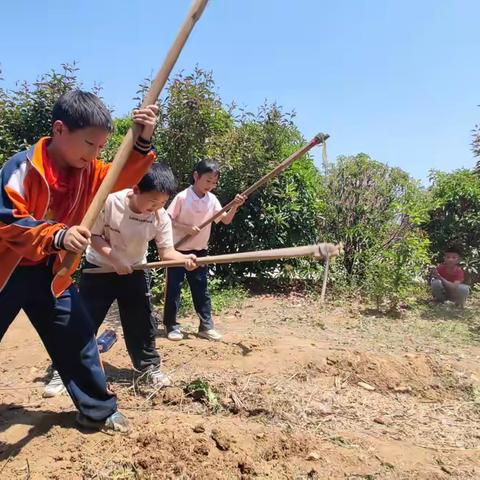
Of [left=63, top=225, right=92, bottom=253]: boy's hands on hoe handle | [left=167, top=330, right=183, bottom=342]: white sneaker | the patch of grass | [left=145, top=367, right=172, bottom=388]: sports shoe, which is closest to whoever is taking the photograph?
[left=63, top=225, right=92, bottom=253]: boy's hands on hoe handle

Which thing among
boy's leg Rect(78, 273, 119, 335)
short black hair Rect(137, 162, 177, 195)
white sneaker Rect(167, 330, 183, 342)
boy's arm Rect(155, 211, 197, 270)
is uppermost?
short black hair Rect(137, 162, 177, 195)

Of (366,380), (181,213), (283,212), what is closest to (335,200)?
(283,212)

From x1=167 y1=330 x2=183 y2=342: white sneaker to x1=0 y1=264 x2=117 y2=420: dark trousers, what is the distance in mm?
1847

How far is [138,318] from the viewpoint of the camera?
3283 millimetres

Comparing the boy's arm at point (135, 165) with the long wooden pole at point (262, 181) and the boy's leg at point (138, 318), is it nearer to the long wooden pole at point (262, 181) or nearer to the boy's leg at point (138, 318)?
the boy's leg at point (138, 318)

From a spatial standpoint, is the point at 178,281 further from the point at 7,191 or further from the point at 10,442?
the point at 7,191

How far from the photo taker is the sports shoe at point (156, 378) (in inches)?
128

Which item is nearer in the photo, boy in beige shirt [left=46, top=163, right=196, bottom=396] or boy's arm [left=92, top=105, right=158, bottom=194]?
boy's arm [left=92, top=105, right=158, bottom=194]

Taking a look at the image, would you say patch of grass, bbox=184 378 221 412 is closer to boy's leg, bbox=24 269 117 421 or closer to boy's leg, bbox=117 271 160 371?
boy's leg, bbox=117 271 160 371

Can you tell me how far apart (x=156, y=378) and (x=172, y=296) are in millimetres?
1409

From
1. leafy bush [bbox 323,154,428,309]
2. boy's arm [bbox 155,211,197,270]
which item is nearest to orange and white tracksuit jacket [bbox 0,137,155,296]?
boy's arm [bbox 155,211,197,270]

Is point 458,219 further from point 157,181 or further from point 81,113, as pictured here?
point 81,113

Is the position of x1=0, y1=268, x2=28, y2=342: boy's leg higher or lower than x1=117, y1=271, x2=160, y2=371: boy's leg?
higher

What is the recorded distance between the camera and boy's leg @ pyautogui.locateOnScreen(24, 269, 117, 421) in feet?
8.08
